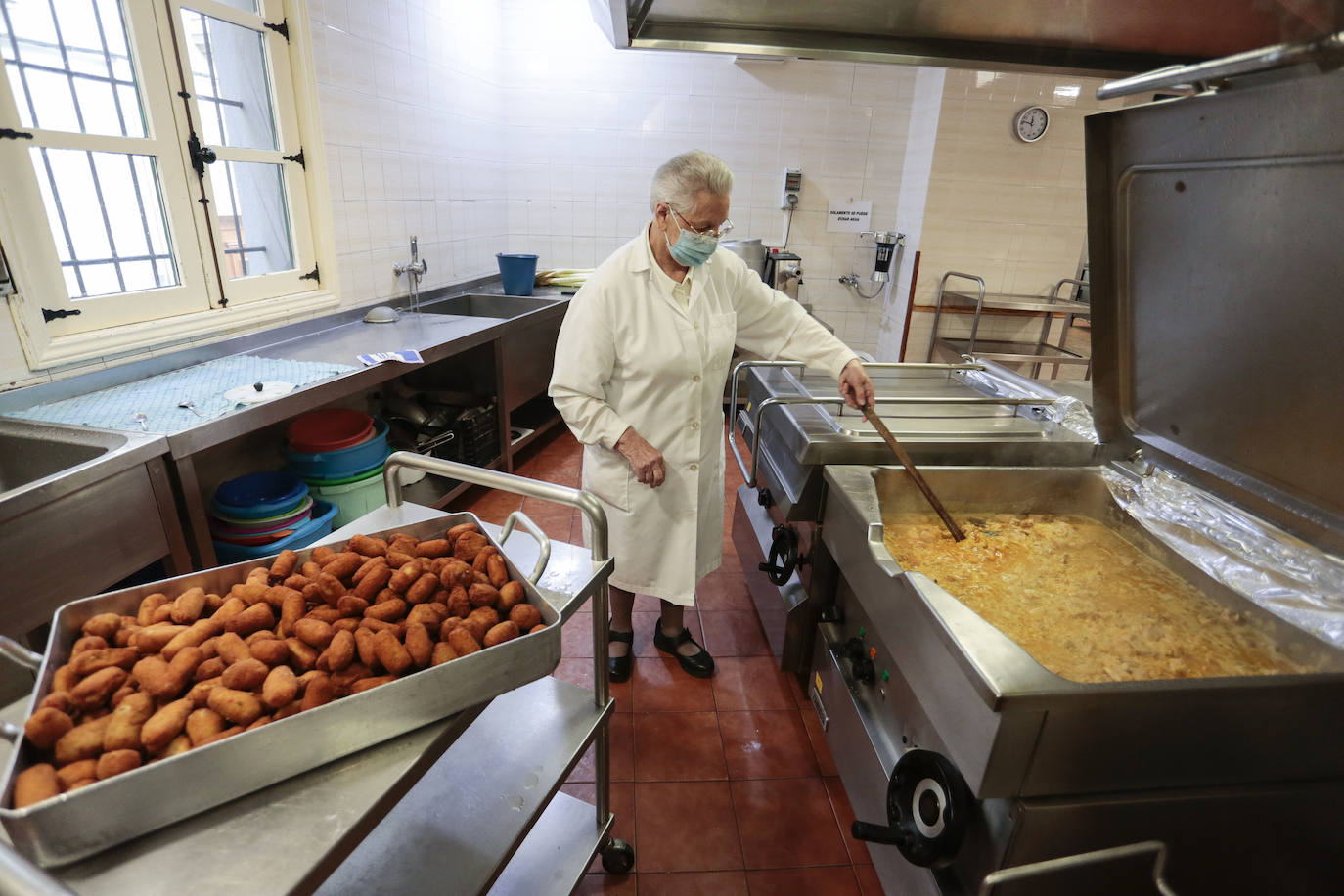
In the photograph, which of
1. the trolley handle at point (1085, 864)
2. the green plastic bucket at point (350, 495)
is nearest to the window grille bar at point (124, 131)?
the green plastic bucket at point (350, 495)

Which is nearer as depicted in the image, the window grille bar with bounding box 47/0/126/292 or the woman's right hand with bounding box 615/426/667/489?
the woman's right hand with bounding box 615/426/667/489

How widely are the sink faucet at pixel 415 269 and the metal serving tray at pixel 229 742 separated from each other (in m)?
2.85

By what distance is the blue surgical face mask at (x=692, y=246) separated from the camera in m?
1.74

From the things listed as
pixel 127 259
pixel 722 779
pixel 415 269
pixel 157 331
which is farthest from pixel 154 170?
pixel 722 779

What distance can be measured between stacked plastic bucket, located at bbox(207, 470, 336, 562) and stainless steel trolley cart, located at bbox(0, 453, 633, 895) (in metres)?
1.12

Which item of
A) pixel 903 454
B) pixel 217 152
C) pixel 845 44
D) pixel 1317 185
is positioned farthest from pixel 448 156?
pixel 1317 185

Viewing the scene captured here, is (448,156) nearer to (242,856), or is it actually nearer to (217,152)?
(217,152)

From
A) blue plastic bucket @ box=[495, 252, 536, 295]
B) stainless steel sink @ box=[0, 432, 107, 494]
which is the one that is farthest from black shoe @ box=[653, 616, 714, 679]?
blue plastic bucket @ box=[495, 252, 536, 295]

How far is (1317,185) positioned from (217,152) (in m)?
3.06

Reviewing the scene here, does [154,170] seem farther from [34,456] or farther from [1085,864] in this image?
[1085,864]

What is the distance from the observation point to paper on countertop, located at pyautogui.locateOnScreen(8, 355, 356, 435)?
1.82m

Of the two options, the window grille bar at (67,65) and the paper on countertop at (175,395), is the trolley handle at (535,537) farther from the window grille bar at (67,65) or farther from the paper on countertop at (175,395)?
the window grille bar at (67,65)

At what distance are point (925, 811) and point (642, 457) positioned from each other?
3.32ft

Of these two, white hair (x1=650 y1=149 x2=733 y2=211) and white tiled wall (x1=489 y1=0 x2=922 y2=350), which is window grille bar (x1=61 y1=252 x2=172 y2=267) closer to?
white hair (x1=650 y1=149 x2=733 y2=211)
